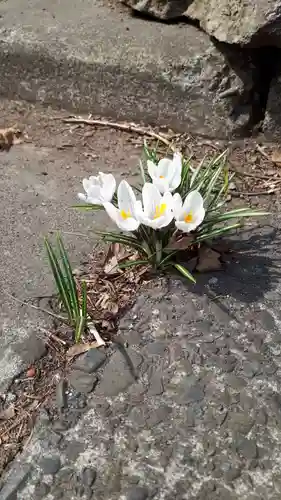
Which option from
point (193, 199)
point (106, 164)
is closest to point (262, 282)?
point (193, 199)

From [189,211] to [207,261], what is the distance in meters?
0.26

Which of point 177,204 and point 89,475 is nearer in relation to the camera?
point 89,475

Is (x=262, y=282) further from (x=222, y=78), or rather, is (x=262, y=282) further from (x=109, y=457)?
(x=222, y=78)

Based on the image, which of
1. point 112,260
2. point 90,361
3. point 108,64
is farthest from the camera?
point 108,64

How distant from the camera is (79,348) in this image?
2.28 m

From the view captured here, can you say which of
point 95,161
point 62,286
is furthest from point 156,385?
point 95,161

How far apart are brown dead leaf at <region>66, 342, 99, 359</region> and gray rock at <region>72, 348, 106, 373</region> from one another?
0.02 meters

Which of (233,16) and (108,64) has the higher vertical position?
(233,16)

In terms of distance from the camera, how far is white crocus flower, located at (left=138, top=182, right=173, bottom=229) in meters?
2.26

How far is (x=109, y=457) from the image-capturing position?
196 cm

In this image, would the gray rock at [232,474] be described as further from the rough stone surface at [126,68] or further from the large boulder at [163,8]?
the large boulder at [163,8]

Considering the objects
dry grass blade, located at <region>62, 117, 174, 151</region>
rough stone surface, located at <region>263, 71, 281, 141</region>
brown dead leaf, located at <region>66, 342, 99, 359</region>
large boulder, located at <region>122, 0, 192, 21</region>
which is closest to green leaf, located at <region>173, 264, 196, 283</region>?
brown dead leaf, located at <region>66, 342, 99, 359</region>

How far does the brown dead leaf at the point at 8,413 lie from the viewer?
2.14 metres

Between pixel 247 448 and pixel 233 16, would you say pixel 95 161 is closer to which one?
pixel 233 16
